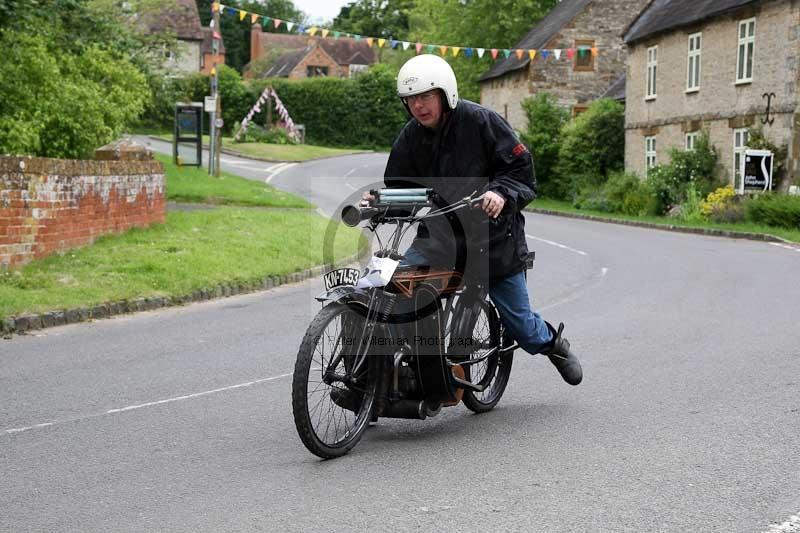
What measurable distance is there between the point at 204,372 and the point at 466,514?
166 inches

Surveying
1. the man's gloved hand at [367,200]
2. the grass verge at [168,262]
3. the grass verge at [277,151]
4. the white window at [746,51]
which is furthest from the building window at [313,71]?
the man's gloved hand at [367,200]

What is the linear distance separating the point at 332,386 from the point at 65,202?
960 cm

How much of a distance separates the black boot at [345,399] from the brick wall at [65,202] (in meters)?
8.30

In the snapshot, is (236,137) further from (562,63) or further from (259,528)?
(259,528)

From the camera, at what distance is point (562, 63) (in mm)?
51469

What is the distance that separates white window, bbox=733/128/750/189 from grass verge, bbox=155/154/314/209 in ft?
41.0

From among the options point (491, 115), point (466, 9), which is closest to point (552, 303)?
point (491, 115)

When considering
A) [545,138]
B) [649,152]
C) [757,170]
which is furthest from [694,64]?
[545,138]

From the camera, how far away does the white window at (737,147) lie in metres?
30.1

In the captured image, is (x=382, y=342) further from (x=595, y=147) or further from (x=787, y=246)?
(x=595, y=147)

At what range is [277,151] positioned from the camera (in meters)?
56.0

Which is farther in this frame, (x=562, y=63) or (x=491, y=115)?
(x=562, y=63)

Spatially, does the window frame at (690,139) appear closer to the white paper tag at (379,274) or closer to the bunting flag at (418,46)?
the bunting flag at (418,46)

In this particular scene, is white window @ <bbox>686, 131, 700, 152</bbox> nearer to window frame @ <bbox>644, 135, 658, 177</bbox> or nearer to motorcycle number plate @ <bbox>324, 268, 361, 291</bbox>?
window frame @ <bbox>644, 135, 658, 177</bbox>
